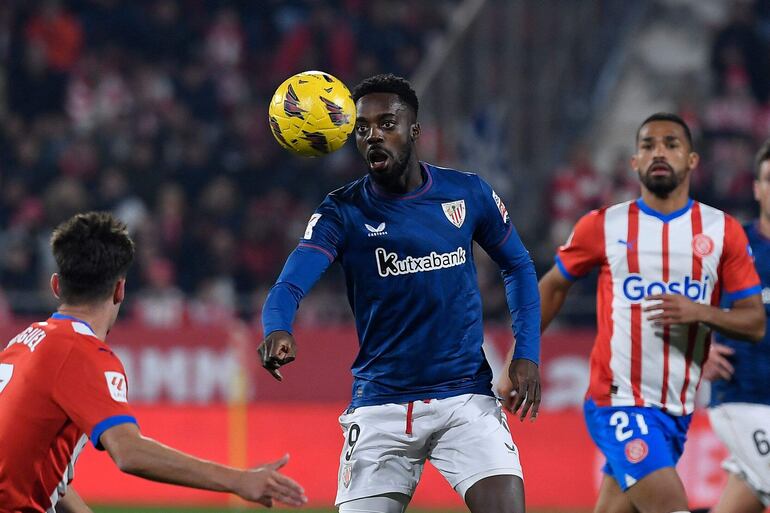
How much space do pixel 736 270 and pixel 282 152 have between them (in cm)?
1009

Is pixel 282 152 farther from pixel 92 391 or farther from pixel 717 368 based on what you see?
pixel 92 391

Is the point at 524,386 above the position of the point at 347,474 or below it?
above

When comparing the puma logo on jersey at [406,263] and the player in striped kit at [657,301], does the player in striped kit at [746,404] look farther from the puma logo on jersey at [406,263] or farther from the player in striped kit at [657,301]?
the puma logo on jersey at [406,263]

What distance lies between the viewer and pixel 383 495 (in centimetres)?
545

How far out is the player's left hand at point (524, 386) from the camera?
5477 mm

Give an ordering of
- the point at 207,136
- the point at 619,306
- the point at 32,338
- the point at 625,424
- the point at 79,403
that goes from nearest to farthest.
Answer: the point at 79,403, the point at 32,338, the point at 625,424, the point at 619,306, the point at 207,136

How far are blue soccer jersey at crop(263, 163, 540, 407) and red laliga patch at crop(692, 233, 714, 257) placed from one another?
4.14 ft

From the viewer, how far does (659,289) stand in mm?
6488

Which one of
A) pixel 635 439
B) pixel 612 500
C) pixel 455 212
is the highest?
pixel 455 212

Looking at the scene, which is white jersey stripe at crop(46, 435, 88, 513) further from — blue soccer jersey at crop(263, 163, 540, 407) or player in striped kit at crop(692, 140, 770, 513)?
player in striped kit at crop(692, 140, 770, 513)

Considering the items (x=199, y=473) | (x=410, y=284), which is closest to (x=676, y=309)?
(x=410, y=284)

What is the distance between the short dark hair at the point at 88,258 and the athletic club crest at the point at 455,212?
1.56m

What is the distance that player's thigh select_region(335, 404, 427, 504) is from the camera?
547 cm

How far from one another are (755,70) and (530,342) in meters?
10.5
